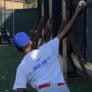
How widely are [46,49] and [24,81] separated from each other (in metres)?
0.45

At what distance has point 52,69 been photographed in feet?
18.1

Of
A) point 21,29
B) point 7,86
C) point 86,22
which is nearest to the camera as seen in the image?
point 7,86

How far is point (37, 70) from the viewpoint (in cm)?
544

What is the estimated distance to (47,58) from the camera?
5.53 meters

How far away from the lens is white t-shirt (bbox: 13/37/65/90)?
213 inches

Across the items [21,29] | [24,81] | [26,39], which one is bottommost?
[21,29]

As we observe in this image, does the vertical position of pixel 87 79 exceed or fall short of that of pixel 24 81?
it falls short

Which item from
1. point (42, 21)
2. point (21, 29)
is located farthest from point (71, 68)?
point (21, 29)

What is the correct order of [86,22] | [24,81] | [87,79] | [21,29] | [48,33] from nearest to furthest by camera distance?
1. [24,81]
2. [87,79]
3. [48,33]
4. [86,22]
5. [21,29]

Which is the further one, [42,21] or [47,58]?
[42,21]

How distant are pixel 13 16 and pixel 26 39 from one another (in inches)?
1439

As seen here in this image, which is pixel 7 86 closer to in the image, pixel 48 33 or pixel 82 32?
pixel 48 33

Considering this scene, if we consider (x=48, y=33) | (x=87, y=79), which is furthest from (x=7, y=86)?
(x=48, y=33)

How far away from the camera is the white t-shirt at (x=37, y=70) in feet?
17.8
